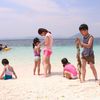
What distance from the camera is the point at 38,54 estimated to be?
32.3ft

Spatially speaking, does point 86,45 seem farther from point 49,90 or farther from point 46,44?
point 46,44

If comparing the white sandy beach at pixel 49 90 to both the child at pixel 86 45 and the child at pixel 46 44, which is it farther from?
the child at pixel 46 44

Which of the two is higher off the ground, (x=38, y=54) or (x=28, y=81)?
(x=38, y=54)

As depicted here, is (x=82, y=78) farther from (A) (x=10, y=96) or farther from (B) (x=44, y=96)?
(A) (x=10, y=96)

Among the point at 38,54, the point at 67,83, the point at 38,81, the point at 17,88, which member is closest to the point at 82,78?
the point at 67,83

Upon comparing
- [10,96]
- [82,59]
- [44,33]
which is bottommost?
[10,96]

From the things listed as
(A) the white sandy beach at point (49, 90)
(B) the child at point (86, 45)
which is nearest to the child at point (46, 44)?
(A) the white sandy beach at point (49, 90)

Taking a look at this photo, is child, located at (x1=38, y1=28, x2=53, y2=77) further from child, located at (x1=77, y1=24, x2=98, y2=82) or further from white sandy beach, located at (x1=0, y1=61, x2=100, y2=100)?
child, located at (x1=77, y1=24, x2=98, y2=82)

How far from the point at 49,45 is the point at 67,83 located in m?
1.75

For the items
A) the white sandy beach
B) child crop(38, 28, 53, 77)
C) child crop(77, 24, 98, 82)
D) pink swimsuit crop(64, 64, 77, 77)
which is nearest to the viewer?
the white sandy beach

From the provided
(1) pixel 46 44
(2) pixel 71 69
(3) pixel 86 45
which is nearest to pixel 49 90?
(3) pixel 86 45

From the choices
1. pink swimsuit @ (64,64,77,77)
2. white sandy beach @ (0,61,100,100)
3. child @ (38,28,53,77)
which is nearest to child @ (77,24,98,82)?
white sandy beach @ (0,61,100,100)

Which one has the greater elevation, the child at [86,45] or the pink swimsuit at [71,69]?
the child at [86,45]

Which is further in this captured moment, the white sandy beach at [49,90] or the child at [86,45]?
the child at [86,45]
